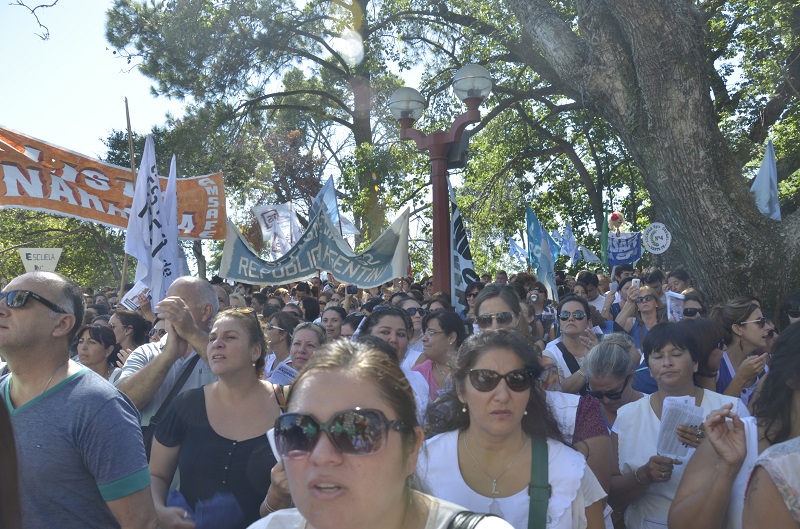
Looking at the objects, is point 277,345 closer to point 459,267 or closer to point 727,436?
point 459,267

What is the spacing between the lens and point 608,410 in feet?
13.5

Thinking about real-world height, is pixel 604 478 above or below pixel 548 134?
below

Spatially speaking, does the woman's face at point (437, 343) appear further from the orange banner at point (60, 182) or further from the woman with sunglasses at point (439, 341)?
the orange banner at point (60, 182)

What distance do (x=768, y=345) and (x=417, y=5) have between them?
517 inches

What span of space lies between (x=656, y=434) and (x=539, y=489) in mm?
1218

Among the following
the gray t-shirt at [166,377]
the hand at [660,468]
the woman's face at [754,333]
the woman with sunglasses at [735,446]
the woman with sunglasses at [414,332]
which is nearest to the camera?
the woman with sunglasses at [735,446]

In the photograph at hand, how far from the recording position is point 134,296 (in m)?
7.04

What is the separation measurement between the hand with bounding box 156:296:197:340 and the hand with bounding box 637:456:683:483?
2360mm

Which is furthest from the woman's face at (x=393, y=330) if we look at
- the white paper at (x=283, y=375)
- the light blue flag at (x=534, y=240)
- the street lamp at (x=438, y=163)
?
the light blue flag at (x=534, y=240)

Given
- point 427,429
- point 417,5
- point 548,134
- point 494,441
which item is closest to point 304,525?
point 494,441

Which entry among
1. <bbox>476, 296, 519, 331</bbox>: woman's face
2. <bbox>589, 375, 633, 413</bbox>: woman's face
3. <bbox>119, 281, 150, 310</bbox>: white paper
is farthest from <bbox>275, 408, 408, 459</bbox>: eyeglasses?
<bbox>119, 281, 150, 310</bbox>: white paper

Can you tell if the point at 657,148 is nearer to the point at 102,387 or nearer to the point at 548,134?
the point at 102,387

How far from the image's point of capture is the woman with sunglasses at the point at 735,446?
7.70ft

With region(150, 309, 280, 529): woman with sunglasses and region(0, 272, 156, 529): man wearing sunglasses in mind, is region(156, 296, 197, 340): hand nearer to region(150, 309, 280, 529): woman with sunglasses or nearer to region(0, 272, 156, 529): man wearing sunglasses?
region(150, 309, 280, 529): woman with sunglasses
